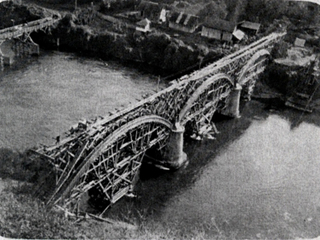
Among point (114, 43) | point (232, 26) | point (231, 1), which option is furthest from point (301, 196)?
point (231, 1)

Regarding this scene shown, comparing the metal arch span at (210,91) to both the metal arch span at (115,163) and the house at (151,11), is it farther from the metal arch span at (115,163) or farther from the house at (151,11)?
the house at (151,11)

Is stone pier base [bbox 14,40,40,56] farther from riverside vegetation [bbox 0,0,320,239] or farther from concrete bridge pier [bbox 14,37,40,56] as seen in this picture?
riverside vegetation [bbox 0,0,320,239]

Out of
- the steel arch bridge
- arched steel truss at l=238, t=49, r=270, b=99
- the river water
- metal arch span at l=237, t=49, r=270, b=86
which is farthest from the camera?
arched steel truss at l=238, t=49, r=270, b=99

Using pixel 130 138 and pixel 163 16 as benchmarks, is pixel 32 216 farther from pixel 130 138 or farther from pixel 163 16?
pixel 163 16

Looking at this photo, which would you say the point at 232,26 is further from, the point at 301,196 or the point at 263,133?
the point at 301,196

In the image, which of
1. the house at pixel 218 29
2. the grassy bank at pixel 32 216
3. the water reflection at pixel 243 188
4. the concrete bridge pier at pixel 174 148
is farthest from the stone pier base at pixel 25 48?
the grassy bank at pixel 32 216

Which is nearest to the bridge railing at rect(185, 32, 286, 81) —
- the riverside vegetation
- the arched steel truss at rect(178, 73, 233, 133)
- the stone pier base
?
the arched steel truss at rect(178, 73, 233, 133)
